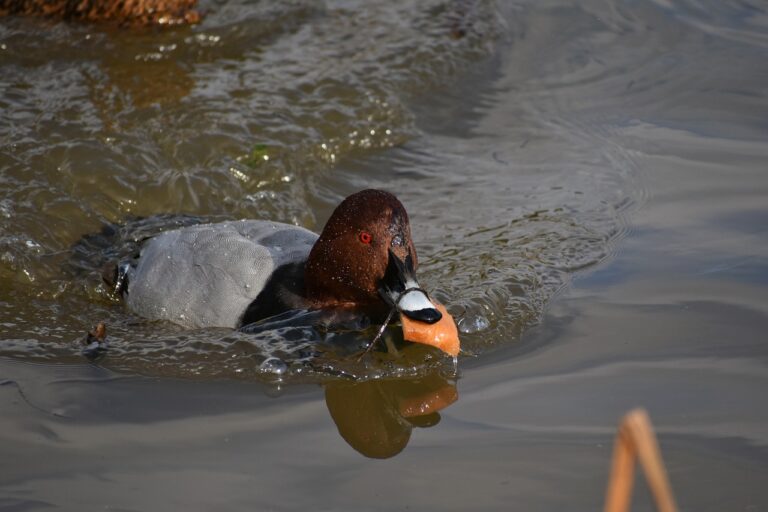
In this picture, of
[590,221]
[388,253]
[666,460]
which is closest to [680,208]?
[590,221]

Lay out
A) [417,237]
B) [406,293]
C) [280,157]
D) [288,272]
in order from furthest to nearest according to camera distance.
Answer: [280,157]
[417,237]
[288,272]
[406,293]

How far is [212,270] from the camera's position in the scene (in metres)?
5.38

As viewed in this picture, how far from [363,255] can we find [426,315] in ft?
2.02

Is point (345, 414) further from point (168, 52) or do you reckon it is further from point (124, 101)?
point (168, 52)

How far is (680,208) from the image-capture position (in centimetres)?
630

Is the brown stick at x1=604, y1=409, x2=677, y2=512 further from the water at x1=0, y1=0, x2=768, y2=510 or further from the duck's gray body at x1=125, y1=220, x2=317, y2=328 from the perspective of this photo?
the duck's gray body at x1=125, y1=220, x2=317, y2=328

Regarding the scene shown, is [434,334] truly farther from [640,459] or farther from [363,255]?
[640,459]

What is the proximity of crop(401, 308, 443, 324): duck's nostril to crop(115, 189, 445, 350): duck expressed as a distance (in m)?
0.06

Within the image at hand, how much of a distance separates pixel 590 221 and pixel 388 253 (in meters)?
1.76

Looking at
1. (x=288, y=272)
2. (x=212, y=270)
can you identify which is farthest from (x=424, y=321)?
(x=212, y=270)

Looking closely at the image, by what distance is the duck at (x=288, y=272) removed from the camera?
5078 millimetres

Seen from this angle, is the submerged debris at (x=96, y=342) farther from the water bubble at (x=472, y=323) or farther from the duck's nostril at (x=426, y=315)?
the water bubble at (x=472, y=323)

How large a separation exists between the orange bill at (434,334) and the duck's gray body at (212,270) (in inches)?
37.0

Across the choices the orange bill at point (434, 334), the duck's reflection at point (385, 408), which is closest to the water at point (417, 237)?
the duck's reflection at point (385, 408)
